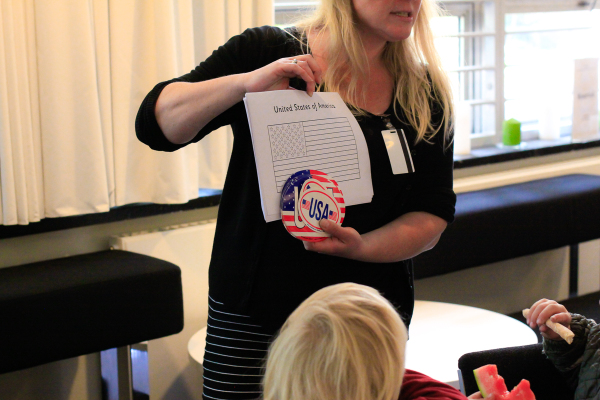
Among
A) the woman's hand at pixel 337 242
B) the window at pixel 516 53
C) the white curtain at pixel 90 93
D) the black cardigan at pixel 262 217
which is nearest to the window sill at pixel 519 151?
the window at pixel 516 53

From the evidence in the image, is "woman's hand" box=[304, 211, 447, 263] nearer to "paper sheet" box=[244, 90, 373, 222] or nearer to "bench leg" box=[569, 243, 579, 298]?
"paper sheet" box=[244, 90, 373, 222]

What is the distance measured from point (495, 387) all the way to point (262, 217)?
61 centimetres

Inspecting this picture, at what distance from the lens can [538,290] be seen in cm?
352

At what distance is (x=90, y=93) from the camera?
2.03m

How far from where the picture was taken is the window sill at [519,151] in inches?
126

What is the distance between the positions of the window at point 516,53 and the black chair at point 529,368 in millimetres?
2104

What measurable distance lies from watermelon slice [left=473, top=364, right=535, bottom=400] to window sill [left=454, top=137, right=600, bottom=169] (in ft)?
6.18

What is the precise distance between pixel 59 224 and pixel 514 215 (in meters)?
1.83

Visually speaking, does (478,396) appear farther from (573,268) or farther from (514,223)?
(573,268)

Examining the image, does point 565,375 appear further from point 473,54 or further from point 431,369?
point 473,54

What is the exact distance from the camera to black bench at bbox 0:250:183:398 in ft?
5.48

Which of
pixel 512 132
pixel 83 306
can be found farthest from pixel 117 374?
pixel 512 132

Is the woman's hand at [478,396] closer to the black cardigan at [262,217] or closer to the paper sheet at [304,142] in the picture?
the black cardigan at [262,217]

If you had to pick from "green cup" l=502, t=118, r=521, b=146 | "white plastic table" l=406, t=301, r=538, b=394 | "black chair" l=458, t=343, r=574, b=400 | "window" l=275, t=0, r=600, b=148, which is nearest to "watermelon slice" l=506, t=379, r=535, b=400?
"black chair" l=458, t=343, r=574, b=400
